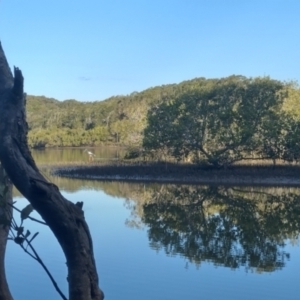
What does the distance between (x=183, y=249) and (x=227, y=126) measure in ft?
46.1

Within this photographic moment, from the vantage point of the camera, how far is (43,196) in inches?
45.9

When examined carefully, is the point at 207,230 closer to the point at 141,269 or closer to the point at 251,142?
the point at 141,269

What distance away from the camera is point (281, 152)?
21516 mm

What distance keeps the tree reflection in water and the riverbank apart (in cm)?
230

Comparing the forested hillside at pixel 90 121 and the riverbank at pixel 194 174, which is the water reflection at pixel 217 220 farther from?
the forested hillside at pixel 90 121

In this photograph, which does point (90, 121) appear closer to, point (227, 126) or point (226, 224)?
point (227, 126)

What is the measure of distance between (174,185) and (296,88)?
13.7 metres

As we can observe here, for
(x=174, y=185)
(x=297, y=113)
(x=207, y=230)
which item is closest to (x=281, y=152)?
(x=297, y=113)

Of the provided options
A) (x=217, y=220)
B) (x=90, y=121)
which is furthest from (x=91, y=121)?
(x=217, y=220)

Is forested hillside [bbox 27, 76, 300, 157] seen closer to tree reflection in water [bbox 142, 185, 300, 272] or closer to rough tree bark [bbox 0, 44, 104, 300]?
tree reflection in water [bbox 142, 185, 300, 272]

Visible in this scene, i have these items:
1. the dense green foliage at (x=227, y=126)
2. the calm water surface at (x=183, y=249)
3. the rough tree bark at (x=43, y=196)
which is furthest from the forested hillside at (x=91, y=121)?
the rough tree bark at (x=43, y=196)

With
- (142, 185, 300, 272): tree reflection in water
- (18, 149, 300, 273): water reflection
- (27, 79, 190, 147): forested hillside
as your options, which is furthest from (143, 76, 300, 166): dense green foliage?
(27, 79, 190, 147): forested hillside

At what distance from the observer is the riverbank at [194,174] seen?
17.9 m

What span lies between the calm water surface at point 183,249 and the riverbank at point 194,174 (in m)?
3.69
